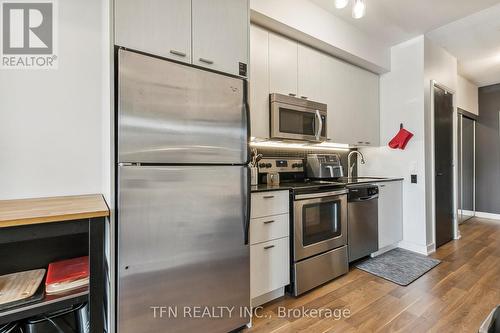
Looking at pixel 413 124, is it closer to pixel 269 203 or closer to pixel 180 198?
pixel 269 203

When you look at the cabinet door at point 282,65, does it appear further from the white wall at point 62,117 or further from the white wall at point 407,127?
the white wall at point 407,127

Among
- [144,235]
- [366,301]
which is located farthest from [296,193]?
[144,235]

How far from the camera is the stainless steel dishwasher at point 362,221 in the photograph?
2.63 metres

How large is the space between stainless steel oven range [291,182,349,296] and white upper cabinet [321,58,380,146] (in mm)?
898

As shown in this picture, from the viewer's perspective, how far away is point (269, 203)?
1.99m

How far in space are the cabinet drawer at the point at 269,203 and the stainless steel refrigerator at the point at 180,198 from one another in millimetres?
231

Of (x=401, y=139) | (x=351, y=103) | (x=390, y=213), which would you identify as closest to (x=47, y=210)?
(x=351, y=103)

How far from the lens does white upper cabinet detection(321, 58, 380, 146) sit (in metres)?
2.98

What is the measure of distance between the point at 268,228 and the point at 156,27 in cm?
155

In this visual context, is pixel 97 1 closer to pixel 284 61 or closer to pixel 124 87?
pixel 124 87

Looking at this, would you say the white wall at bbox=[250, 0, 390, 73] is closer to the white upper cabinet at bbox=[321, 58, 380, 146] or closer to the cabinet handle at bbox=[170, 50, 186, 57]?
the white upper cabinet at bbox=[321, 58, 380, 146]

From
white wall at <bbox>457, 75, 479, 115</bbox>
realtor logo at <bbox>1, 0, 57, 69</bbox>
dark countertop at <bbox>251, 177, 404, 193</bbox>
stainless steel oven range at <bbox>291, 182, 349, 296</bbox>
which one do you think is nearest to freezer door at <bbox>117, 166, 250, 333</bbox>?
dark countertop at <bbox>251, 177, 404, 193</bbox>

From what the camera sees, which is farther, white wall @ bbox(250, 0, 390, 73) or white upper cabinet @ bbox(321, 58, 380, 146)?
white upper cabinet @ bbox(321, 58, 380, 146)

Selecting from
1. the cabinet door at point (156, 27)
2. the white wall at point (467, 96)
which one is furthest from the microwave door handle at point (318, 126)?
the white wall at point (467, 96)
